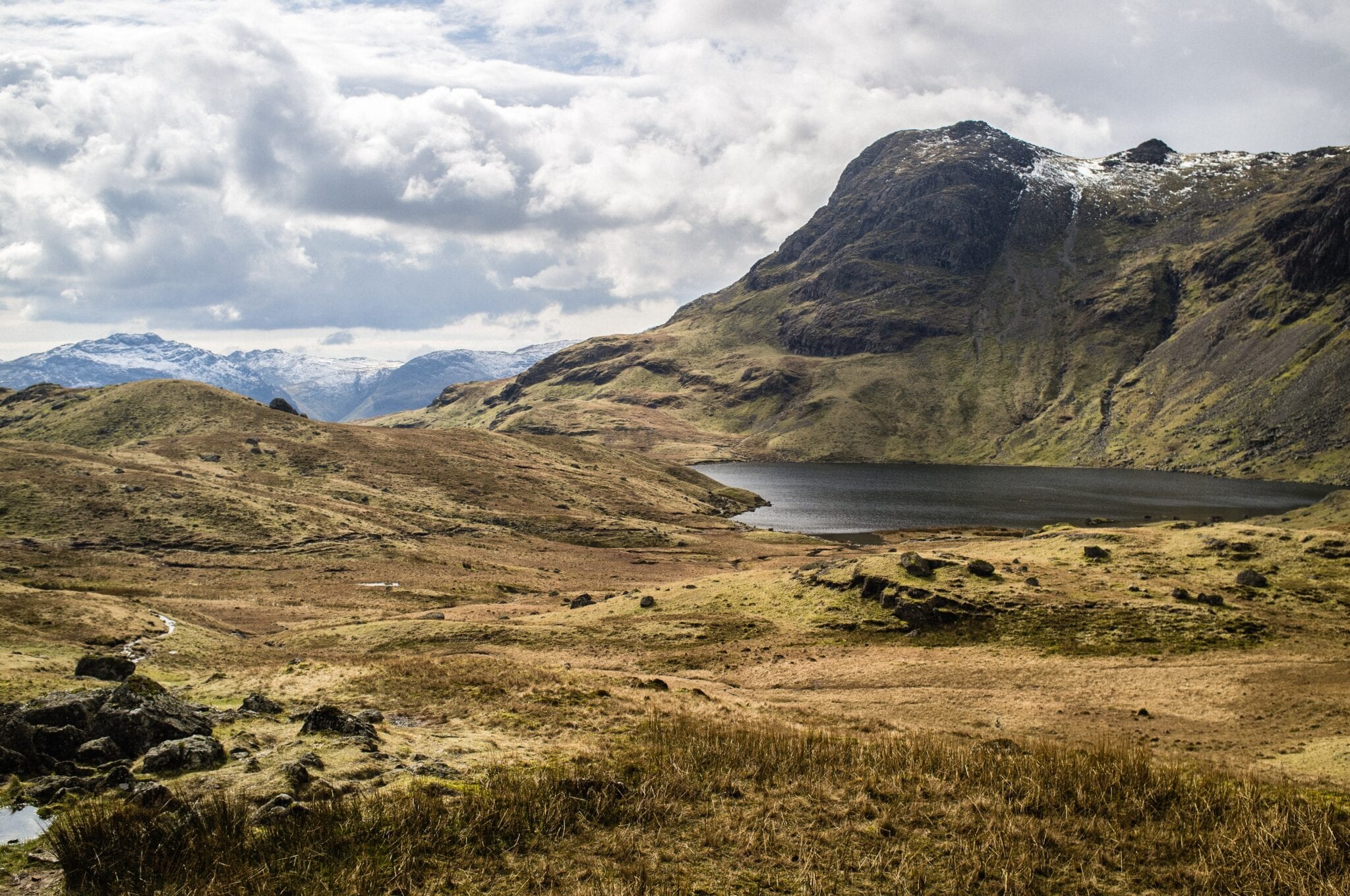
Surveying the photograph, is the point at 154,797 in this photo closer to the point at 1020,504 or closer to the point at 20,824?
the point at 20,824

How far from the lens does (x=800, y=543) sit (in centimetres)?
11569

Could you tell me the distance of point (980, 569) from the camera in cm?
4838

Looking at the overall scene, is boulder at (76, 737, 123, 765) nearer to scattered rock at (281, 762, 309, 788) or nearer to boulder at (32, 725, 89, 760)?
Result: boulder at (32, 725, 89, 760)

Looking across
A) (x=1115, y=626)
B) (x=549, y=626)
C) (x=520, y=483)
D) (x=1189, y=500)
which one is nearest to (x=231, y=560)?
(x=549, y=626)

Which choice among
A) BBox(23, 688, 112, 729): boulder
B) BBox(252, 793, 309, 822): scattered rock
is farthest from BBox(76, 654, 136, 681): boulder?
BBox(252, 793, 309, 822): scattered rock

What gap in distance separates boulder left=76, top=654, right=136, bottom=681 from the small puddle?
17.5m

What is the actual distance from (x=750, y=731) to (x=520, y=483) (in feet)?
379

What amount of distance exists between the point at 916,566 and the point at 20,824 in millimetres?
44932

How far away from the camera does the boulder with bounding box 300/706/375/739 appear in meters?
19.5

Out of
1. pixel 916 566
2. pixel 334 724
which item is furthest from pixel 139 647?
pixel 916 566

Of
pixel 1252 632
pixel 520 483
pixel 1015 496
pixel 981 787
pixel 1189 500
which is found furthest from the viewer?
pixel 1015 496

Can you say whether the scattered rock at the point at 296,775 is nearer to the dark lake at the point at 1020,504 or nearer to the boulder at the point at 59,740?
the boulder at the point at 59,740

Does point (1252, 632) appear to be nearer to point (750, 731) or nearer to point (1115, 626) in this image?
point (1115, 626)

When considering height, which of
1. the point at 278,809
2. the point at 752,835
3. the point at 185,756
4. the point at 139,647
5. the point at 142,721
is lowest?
the point at 139,647
